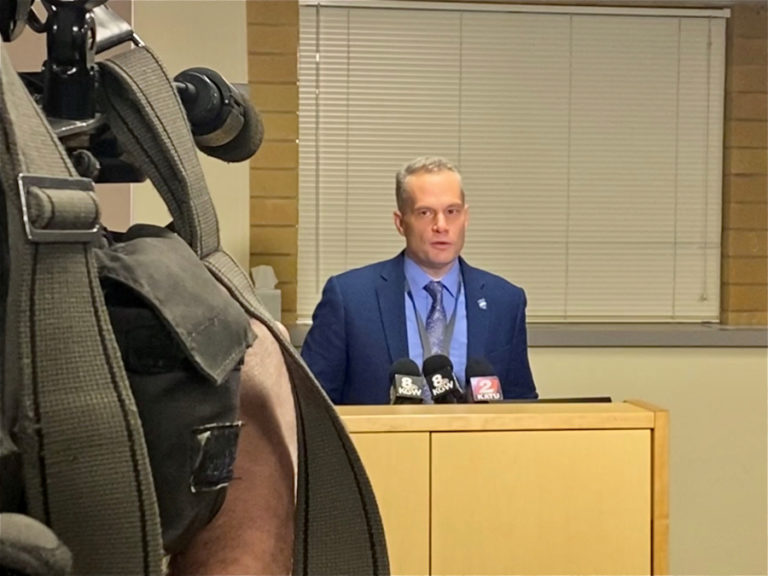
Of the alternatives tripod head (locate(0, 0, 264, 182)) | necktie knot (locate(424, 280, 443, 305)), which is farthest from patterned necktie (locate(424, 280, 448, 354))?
tripod head (locate(0, 0, 264, 182))

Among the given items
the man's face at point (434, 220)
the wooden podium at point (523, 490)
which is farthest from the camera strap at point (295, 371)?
the man's face at point (434, 220)

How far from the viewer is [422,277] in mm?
2693

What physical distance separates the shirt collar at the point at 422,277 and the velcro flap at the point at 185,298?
2.24 m

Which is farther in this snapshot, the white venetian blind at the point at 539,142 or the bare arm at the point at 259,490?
the white venetian blind at the point at 539,142

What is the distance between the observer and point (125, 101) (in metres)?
0.50

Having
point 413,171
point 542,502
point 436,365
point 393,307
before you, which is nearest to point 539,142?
point 413,171

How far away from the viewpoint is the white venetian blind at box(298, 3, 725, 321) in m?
3.50

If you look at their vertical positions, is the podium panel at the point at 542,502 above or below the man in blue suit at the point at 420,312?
below

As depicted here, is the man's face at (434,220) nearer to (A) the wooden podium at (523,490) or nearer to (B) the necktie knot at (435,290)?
(B) the necktie knot at (435,290)

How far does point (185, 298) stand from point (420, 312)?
225 cm

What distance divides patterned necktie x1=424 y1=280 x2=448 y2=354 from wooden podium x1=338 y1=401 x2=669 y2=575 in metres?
1.01

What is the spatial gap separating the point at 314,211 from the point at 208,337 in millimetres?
3119

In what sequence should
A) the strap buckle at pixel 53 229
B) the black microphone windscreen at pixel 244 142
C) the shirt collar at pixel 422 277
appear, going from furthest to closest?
the shirt collar at pixel 422 277, the black microphone windscreen at pixel 244 142, the strap buckle at pixel 53 229

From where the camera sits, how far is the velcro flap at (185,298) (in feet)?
1.35
